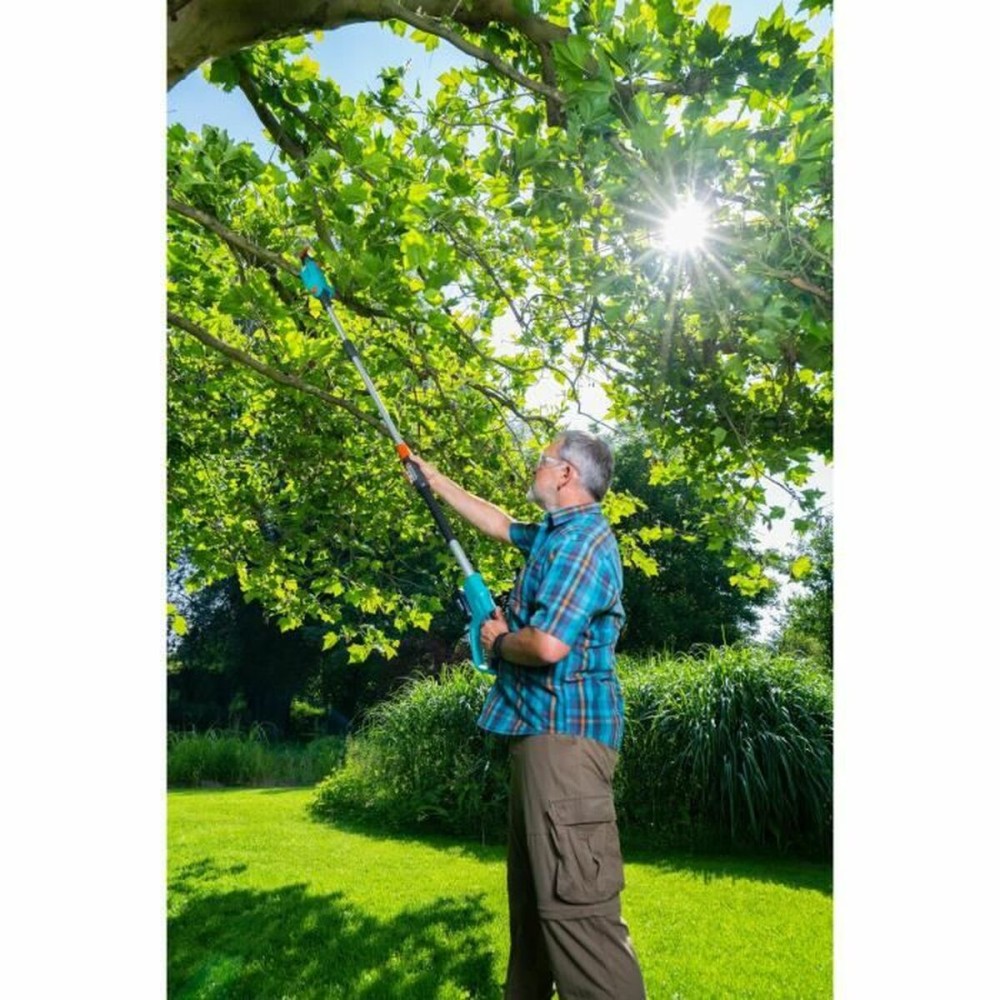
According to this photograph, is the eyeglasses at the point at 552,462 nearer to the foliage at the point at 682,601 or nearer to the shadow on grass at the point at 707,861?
the shadow on grass at the point at 707,861

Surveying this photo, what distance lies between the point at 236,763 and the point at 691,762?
11.6ft

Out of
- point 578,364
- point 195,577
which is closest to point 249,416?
point 195,577

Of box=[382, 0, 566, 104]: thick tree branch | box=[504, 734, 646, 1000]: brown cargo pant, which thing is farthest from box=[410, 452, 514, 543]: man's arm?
box=[382, 0, 566, 104]: thick tree branch

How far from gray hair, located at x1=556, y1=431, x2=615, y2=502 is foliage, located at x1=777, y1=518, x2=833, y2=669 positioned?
66.3 inches

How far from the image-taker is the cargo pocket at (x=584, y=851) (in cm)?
175

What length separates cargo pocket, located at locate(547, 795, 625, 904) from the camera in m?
1.75

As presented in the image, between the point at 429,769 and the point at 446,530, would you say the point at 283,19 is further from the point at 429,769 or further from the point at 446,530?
the point at 429,769

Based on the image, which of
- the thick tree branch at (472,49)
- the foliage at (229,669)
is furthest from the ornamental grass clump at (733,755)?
the foliage at (229,669)

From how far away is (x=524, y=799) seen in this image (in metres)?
1.80

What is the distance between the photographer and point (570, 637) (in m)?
1.76

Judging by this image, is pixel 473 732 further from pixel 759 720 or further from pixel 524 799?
pixel 524 799

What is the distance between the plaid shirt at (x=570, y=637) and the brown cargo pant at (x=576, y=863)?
0.04m

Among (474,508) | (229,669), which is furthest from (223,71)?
(229,669)
